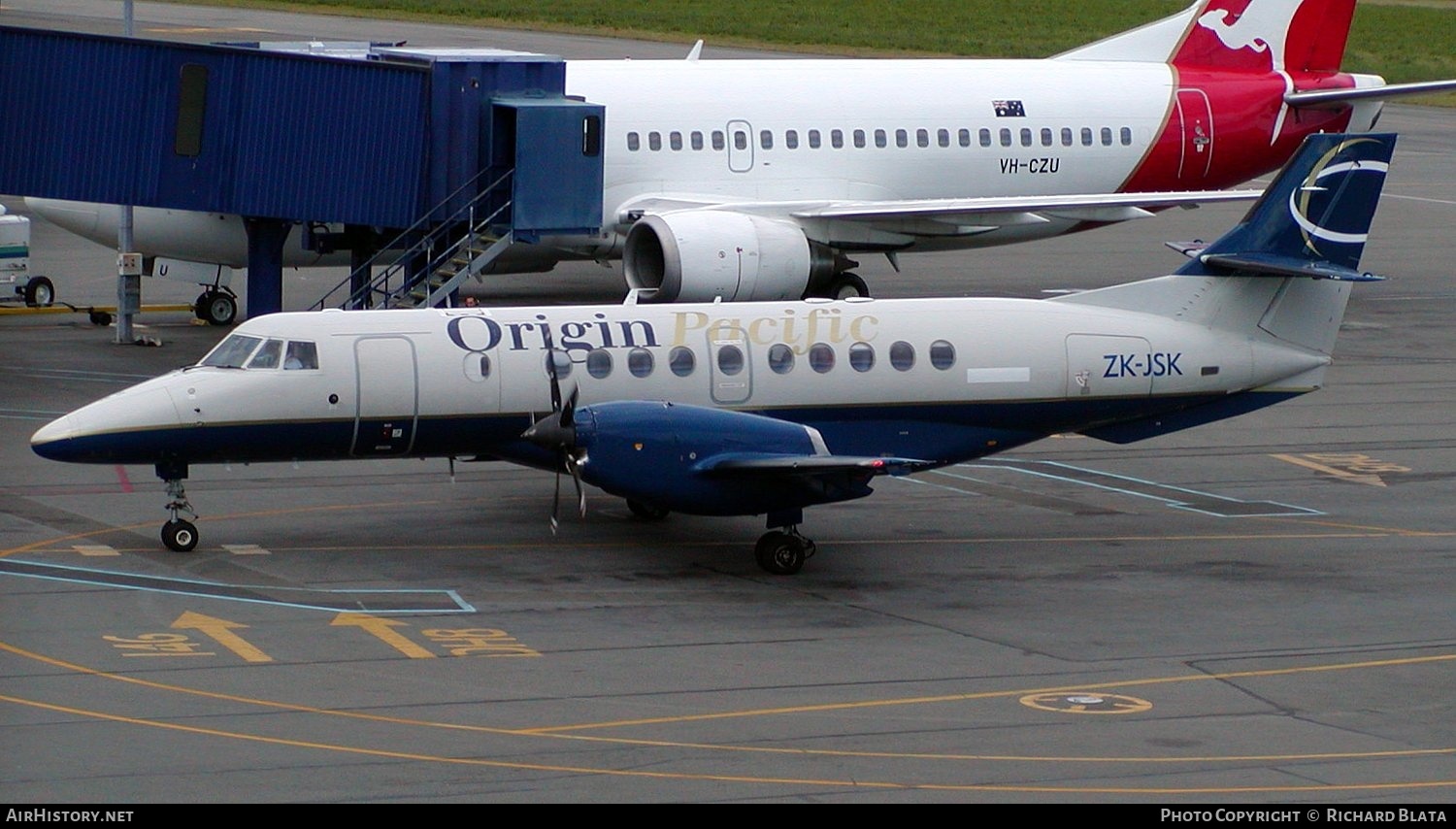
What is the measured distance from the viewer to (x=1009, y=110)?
43469 mm

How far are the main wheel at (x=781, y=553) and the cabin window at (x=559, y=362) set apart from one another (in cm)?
335

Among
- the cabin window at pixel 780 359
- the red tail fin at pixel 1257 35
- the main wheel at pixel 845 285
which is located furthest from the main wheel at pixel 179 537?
the red tail fin at pixel 1257 35

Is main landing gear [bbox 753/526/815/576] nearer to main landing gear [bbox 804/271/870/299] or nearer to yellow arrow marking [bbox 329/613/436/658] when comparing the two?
yellow arrow marking [bbox 329/613/436/658]

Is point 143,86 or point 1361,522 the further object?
point 143,86

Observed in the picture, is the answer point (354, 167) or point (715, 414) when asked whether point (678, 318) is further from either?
point (354, 167)

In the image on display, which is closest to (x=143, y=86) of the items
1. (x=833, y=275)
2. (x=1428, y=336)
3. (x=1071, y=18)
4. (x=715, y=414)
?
(x=833, y=275)

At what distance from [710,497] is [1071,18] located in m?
91.3

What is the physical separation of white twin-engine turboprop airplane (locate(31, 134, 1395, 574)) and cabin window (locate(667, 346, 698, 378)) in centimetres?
2

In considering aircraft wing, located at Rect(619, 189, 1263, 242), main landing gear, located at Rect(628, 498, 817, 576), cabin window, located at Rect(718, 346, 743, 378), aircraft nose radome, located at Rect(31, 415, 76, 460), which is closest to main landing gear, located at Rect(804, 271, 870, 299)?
aircraft wing, located at Rect(619, 189, 1263, 242)

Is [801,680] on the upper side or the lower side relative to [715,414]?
lower

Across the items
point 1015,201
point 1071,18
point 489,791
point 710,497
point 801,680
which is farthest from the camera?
point 1071,18

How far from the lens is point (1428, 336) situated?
41719 mm

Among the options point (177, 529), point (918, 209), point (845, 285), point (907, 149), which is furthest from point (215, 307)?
point (177, 529)

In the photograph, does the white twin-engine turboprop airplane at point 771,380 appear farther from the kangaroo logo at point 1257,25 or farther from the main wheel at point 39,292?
the kangaroo logo at point 1257,25
